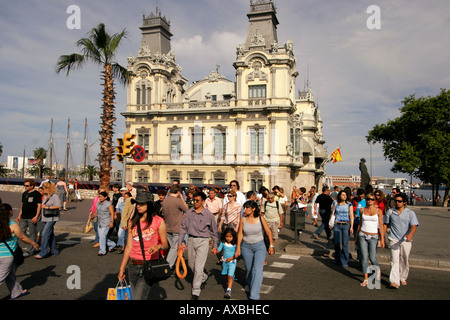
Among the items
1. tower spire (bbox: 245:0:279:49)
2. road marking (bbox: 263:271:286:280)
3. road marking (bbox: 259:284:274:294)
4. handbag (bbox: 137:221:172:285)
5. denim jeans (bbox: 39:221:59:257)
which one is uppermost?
tower spire (bbox: 245:0:279:49)

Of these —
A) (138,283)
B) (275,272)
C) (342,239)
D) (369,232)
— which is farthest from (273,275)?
(138,283)

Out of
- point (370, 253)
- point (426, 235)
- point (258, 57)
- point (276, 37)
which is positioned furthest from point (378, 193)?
point (276, 37)

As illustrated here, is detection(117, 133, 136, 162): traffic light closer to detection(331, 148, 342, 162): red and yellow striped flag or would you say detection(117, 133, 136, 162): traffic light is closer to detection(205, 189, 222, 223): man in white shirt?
detection(205, 189, 222, 223): man in white shirt

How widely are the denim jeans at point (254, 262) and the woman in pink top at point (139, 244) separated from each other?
1.81 m

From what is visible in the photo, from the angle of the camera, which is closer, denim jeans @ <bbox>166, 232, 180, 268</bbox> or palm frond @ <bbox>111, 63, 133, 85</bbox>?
denim jeans @ <bbox>166, 232, 180, 268</bbox>

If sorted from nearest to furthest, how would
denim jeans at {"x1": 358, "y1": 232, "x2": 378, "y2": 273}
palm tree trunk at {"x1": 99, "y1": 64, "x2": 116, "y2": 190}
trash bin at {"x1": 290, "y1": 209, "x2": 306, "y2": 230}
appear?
denim jeans at {"x1": 358, "y1": 232, "x2": 378, "y2": 273} → trash bin at {"x1": 290, "y1": 209, "x2": 306, "y2": 230} → palm tree trunk at {"x1": 99, "y1": 64, "x2": 116, "y2": 190}

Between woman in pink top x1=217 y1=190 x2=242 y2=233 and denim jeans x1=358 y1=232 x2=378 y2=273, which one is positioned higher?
woman in pink top x1=217 y1=190 x2=242 y2=233

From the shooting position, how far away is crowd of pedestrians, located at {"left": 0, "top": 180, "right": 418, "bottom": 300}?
4871 mm

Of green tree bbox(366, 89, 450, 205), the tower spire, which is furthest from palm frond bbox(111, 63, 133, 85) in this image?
green tree bbox(366, 89, 450, 205)

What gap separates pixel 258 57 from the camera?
34.3 m

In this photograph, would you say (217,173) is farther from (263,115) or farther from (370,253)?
(370,253)

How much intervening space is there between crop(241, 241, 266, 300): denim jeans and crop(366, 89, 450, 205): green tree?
33.5 metres

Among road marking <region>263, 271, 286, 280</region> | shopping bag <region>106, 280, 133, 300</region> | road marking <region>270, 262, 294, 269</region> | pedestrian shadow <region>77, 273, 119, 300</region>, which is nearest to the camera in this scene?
shopping bag <region>106, 280, 133, 300</region>

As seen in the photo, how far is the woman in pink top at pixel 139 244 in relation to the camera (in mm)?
4738
